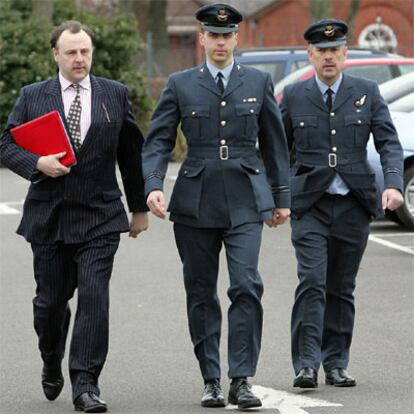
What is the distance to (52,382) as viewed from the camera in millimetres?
Answer: 8195

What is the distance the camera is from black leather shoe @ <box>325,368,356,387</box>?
8469 mm

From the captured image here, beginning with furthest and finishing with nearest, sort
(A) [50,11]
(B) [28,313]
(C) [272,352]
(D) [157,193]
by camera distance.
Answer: (A) [50,11] < (B) [28,313] < (C) [272,352] < (D) [157,193]

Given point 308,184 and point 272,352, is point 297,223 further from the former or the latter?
point 272,352

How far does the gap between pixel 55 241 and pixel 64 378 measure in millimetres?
1166

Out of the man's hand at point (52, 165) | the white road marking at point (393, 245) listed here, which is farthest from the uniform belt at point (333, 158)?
→ the white road marking at point (393, 245)

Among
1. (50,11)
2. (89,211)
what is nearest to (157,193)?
(89,211)

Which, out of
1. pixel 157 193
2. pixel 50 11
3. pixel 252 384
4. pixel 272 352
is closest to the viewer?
pixel 157 193

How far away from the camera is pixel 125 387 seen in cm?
857

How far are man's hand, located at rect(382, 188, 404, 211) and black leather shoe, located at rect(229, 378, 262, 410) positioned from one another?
1224 mm

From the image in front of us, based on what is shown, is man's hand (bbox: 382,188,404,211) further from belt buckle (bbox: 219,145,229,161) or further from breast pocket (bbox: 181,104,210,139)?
breast pocket (bbox: 181,104,210,139)

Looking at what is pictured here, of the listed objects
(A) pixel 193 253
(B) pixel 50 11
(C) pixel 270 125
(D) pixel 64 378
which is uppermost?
(B) pixel 50 11

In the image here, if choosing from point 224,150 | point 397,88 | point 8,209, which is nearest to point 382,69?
point 397,88

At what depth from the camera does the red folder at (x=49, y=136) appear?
788cm

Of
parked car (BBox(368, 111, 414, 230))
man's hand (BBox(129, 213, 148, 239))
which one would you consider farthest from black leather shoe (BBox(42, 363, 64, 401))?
parked car (BBox(368, 111, 414, 230))
